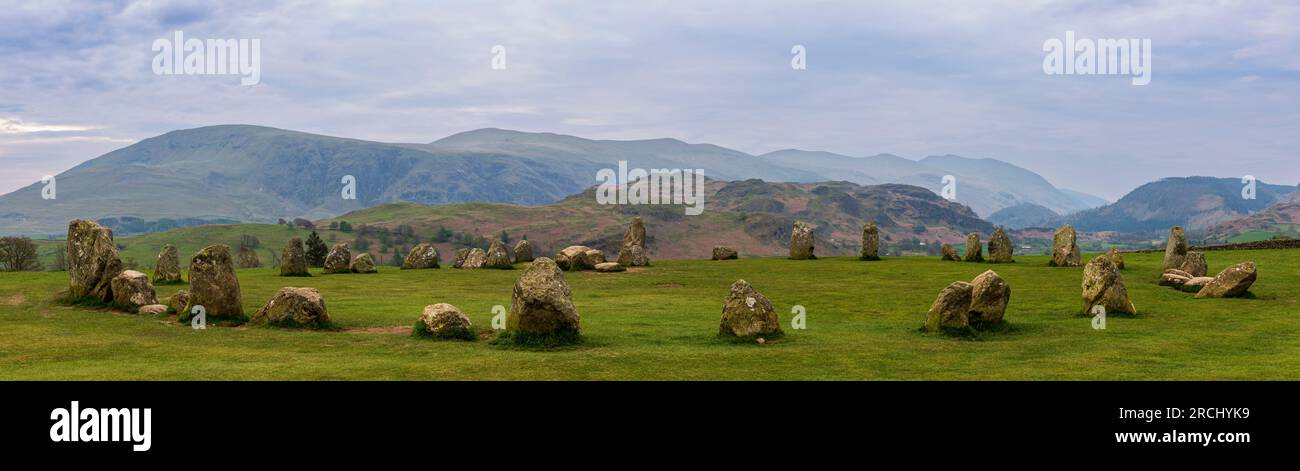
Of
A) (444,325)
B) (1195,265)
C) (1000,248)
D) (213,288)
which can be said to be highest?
(1000,248)

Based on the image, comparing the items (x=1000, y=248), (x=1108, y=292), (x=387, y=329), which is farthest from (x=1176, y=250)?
(x=387, y=329)

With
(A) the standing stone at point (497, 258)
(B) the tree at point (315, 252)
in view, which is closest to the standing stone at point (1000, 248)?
(A) the standing stone at point (497, 258)

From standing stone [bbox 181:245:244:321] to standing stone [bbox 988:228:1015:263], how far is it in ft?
139

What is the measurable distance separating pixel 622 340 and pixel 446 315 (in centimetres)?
489

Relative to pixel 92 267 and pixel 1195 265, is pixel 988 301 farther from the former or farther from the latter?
pixel 92 267

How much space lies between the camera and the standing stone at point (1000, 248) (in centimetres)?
5416

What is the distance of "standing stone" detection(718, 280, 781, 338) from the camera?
79.8 ft

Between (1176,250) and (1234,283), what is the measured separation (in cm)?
1226

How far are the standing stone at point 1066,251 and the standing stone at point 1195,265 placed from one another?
811cm

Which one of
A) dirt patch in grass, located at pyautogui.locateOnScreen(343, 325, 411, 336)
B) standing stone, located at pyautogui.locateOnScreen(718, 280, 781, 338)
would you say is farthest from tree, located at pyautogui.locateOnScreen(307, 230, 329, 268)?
standing stone, located at pyautogui.locateOnScreen(718, 280, 781, 338)

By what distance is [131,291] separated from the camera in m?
30.3

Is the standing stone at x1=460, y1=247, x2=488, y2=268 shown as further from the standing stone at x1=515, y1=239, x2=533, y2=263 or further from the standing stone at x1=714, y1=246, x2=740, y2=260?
the standing stone at x1=714, y1=246, x2=740, y2=260

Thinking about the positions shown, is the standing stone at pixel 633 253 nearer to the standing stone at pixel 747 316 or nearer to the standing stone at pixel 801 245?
the standing stone at pixel 801 245
